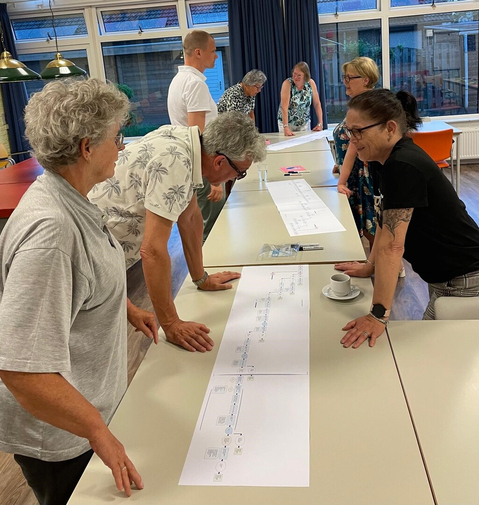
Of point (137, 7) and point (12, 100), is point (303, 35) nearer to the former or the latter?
point (137, 7)

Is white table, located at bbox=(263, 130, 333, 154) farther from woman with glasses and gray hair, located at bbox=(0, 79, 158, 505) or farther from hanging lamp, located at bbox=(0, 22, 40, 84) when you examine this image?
woman with glasses and gray hair, located at bbox=(0, 79, 158, 505)

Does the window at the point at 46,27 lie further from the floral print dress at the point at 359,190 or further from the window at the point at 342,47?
the floral print dress at the point at 359,190

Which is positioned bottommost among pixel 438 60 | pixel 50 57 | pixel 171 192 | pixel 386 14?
pixel 171 192

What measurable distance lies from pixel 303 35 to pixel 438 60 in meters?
2.06

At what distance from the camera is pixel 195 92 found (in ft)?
11.7

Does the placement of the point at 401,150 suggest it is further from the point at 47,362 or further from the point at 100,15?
the point at 100,15

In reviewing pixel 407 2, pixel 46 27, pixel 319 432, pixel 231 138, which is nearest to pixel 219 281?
pixel 231 138

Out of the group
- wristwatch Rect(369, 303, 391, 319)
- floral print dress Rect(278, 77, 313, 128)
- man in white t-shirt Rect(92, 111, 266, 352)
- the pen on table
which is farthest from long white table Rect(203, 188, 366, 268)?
floral print dress Rect(278, 77, 313, 128)

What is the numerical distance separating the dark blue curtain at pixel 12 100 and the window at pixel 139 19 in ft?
4.32

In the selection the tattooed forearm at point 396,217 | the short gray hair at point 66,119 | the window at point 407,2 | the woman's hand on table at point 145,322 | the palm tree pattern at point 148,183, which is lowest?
the woman's hand on table at point 145,322

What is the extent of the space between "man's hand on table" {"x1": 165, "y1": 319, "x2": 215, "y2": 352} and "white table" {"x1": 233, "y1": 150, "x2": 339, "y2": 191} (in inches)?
79.3

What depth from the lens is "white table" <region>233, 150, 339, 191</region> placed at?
3.55m

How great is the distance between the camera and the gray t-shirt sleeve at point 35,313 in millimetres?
914

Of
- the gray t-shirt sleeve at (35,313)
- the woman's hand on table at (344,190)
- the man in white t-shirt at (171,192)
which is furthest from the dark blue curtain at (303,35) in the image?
the gray t-shirt sleeve at (35,313)
